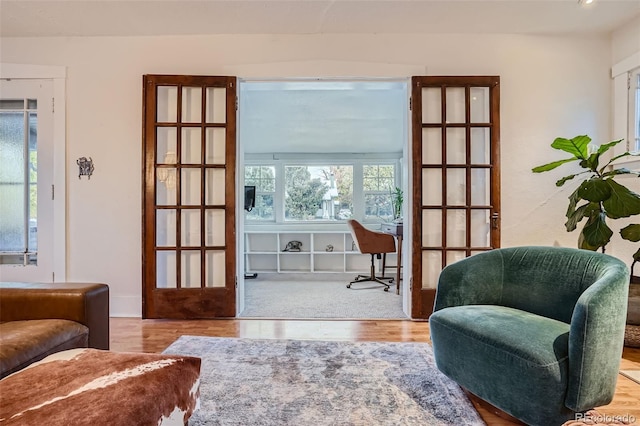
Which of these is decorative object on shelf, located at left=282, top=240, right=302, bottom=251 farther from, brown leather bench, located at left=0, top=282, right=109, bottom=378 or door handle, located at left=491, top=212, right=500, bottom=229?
brown leather bench, located at left=0, top=282, right=109, bottom=378

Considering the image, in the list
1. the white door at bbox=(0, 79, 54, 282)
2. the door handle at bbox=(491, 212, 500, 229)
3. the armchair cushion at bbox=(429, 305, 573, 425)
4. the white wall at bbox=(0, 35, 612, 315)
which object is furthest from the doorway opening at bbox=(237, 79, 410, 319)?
the armchair cushion at bbox=(429, 305, 573, 425)

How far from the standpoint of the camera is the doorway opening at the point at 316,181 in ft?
14.3

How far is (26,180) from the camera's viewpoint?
9.96ft

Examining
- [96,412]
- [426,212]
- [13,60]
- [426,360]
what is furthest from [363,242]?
[13,60]

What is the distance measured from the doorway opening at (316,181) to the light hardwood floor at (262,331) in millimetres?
1236

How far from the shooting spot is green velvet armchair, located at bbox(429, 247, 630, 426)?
4.25 feet

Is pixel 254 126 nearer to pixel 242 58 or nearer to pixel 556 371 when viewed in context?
pixel 242 58

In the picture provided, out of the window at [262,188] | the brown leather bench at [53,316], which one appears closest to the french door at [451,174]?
the brown leather bench at [53,316]

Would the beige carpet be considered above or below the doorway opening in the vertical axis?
below

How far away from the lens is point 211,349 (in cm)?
225

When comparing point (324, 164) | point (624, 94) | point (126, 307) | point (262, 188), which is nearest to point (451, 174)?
point (624, 94)

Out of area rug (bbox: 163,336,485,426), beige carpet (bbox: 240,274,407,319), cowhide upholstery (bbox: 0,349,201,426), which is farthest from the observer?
beige carpet (bbox: 240,274,407,319)

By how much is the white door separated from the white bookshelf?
2.66 metres

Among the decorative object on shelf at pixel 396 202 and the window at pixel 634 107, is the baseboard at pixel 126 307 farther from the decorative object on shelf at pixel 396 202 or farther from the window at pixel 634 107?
the window at pixel 634 107
